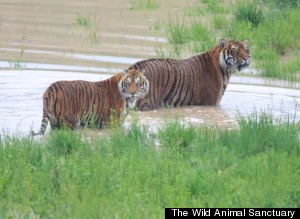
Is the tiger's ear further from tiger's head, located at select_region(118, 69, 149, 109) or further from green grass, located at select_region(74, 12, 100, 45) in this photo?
green grass, located at select_region(74, 12, 100, 45)

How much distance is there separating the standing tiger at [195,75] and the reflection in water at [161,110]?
0.14m

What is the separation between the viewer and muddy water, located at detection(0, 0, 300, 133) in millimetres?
10820

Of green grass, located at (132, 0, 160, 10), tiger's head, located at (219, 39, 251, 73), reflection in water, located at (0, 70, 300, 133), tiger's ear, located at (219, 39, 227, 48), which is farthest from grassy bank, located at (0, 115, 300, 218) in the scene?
green grass, located at (132, 0, 160, 10)

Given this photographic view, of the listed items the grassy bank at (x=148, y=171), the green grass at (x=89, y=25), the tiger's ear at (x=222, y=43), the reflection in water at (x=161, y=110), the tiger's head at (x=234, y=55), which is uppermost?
the tiger's ear at (x=222, y=43)

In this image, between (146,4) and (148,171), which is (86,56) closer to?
(146,4)

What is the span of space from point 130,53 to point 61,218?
841cm

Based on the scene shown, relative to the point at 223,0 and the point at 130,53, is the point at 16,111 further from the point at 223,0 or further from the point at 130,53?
the point at 223,0

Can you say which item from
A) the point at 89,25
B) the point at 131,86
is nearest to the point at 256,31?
the point at 89,25

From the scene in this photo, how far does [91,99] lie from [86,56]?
4.40m

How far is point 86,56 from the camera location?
1450 cm

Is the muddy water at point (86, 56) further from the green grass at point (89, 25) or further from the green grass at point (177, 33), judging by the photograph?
the green grass at point (177, 33)

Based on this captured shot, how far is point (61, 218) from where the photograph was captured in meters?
6.44

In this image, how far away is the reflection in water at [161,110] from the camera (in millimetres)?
10289

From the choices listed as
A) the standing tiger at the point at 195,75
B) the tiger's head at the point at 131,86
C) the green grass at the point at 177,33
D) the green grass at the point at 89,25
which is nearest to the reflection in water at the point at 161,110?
the standing tiger at the point at 195,75
